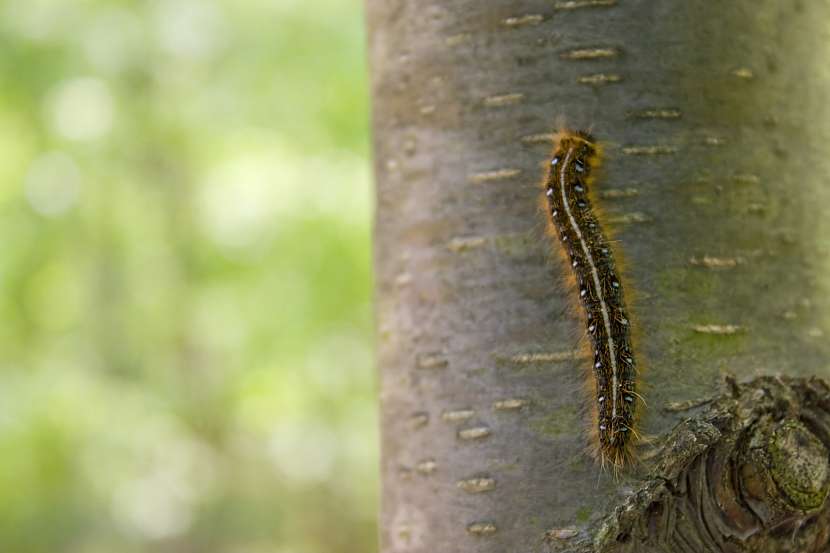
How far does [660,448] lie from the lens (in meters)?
1.43

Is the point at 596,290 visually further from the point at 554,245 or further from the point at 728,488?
the point at 728,488

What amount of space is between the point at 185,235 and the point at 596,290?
7661 millimetres

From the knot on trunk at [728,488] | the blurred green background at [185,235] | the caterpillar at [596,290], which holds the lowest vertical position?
the blurred green background at [185,235]

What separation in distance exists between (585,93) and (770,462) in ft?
2.12

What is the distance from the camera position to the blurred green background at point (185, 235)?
6.60m

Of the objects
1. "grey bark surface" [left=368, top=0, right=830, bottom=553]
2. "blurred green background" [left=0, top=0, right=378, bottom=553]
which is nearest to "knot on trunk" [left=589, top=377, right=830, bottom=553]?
"grey bark surface" [left=368, top=0, right=830, bottom=553]

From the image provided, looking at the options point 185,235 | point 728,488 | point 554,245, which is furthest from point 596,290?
point 185,235

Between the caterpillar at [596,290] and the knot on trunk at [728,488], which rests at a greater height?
the caterpillar at [596,290]

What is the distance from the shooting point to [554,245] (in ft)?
4.92

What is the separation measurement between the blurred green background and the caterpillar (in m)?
5.05

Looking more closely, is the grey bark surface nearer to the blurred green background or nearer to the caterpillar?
the caterpillar

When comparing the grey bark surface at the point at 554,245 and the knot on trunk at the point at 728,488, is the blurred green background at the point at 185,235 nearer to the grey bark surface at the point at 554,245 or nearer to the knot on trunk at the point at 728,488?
the grey bark surface at the point at 554,245

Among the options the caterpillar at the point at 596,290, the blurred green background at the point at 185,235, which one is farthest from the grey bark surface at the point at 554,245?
the blurred green background at the point at 185,235

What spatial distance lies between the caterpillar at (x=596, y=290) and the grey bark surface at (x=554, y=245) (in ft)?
0.09
